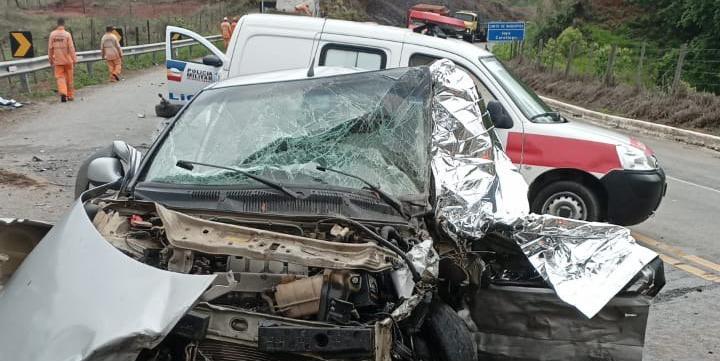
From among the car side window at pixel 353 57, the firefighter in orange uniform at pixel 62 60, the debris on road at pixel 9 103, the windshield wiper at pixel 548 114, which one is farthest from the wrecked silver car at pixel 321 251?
the firefighter in orange uniform at pixel 62 60

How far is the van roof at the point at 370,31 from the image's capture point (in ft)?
23.0

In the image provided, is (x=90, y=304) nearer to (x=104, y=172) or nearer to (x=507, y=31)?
(x=104, y=172)

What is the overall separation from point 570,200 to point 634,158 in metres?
0.72

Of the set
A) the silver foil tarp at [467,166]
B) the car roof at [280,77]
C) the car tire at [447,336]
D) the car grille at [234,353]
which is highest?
the car roof at [280,77]

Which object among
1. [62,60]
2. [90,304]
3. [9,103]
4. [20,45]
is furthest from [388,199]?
[20,45]

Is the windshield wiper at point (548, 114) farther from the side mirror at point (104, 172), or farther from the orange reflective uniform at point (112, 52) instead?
the orange reflective uniform at point (112, 52)

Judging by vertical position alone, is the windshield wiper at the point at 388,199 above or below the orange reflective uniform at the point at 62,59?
above

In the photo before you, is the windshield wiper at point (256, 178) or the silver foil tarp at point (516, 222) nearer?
the silver foil tarp at point (516, 222)

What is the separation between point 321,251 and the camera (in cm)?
283

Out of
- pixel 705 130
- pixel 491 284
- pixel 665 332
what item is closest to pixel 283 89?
pixel 491 284

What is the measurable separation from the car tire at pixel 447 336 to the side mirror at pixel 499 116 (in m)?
3.35

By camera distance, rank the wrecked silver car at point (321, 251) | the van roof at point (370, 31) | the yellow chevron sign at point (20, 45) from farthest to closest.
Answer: the yellow chevron sign at point (20, 45) < the van roof at point (370, 31) < the wrecked silver car at point (321, 251)

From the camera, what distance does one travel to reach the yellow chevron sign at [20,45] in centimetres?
1631

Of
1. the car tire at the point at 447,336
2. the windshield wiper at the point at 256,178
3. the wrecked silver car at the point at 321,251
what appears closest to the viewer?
the wrecked silver car at the point at 321,251
